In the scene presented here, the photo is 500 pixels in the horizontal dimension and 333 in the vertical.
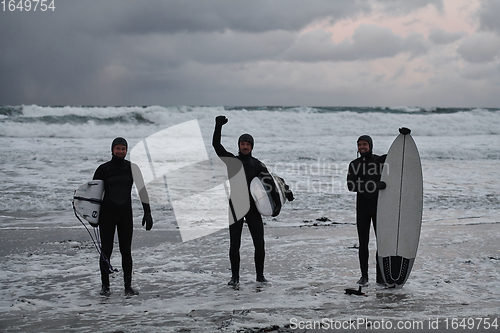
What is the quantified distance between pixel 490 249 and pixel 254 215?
369 cm

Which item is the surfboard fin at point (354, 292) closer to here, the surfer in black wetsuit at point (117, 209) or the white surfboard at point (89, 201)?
the surfer in black wetsuit at point (117, 209)

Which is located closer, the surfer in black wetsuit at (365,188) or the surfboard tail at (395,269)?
the surfboard tail at (395,269)

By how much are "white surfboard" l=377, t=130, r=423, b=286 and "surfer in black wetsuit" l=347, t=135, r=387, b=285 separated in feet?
0.24

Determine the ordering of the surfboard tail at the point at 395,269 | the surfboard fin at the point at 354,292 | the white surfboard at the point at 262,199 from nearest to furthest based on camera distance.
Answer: the surfboard fin at the point at 354,292 < the surfboard tail at the point at 395,269 < the white surfboard at the point at 262,199

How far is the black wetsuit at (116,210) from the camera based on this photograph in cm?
468

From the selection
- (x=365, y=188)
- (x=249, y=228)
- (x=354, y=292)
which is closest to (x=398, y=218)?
(x=365, y=188)

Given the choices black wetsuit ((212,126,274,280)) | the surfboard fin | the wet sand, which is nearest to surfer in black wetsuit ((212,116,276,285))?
black wetsuit ((212,126,274,280))

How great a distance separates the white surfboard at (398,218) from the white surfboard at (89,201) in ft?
10.1

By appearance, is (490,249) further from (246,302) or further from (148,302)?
(148,302)

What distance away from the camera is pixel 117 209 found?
469cm

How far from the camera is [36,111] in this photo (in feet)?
103

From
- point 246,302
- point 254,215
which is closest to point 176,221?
point 254,215

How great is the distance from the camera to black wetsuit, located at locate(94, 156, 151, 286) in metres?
4.68

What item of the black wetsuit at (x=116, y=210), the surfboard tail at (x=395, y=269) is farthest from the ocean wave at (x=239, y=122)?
the surfboard tail at (x=395, y=269)
